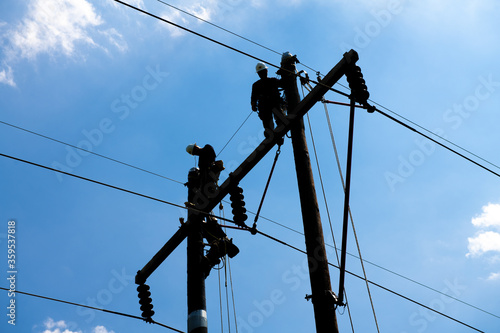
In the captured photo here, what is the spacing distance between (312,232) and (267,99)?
2263 mm

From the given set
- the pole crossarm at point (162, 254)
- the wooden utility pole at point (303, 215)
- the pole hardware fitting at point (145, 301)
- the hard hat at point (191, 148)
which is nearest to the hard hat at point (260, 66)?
the wooden utility pole at point (303, 215)

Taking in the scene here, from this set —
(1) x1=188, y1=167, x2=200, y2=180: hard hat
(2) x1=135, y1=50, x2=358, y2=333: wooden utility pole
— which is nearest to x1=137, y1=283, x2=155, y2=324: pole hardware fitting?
(2) x1=135, y1=50, x2=358, y2=333: wooden utility pole

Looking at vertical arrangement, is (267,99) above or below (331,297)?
above

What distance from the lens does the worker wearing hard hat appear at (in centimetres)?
709

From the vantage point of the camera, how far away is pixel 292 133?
254 inches

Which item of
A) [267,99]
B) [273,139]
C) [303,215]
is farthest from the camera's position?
[267,99]

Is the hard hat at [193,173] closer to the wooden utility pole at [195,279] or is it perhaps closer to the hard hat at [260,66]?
the wooden utility pole at [195,279]

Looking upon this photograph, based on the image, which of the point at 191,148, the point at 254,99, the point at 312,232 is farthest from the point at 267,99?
the point at 312,232

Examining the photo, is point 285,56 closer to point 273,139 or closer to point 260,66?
point 260,66

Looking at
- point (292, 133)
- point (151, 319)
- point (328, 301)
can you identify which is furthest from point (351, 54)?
point (151, 319)

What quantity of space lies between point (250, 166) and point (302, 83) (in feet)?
4.90

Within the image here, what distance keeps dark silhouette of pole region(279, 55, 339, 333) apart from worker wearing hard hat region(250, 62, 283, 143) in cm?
31

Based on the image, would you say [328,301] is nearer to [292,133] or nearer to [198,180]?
[292,133]

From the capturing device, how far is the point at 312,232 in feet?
18.6
